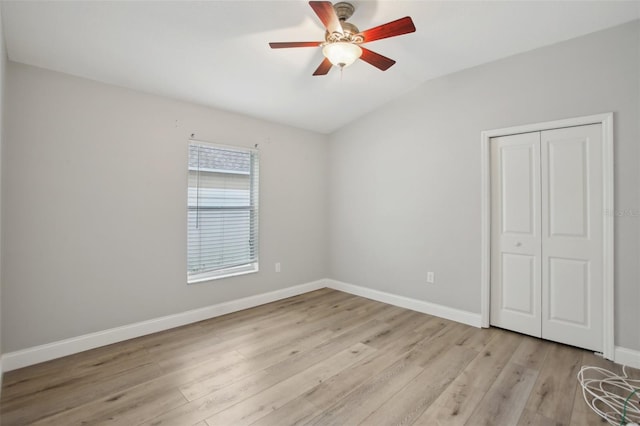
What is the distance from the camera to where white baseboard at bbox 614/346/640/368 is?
7.73 feet

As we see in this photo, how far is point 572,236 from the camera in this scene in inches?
107

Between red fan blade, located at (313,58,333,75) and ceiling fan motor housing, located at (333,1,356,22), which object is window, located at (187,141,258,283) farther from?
ceiling fan motor housing, located at (333,1,356,22)

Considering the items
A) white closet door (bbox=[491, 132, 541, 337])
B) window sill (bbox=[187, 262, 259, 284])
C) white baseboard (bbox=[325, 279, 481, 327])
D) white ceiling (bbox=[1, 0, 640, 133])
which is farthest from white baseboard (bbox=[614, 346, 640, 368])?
window sill (bbox=[187, 262, 259, 284])

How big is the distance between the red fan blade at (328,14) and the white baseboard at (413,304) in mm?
3088

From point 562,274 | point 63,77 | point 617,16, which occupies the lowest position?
point 562,274

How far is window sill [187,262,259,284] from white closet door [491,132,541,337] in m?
2.89

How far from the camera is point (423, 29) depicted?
2551 millimetres

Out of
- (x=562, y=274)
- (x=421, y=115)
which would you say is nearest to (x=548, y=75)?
(x=421, y=115)

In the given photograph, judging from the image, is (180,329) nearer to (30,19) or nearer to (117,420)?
(117,420)

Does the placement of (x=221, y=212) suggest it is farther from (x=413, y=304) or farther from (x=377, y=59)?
(x=413, y=304)

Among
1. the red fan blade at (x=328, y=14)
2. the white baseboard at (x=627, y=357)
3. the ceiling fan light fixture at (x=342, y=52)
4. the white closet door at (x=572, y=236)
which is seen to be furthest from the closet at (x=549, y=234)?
the red fan blade at (x=328, y=14)

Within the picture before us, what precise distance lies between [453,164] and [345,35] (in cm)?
204

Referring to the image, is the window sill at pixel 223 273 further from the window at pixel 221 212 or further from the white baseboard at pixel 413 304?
the white baseboard at pixel 413 304

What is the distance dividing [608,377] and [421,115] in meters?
3.01
